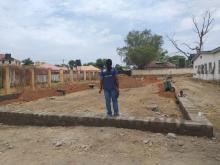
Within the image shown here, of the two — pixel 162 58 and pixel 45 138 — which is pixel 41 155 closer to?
pixel 45 138

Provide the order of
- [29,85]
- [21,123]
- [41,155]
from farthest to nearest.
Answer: [29,85]
[21,123]
[41,155]

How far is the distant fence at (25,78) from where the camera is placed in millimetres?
17109

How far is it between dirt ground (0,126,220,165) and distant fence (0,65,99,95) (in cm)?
1054

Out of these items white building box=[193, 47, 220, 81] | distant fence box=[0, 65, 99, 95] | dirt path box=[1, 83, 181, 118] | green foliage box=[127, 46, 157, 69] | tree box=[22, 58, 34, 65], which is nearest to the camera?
dirt path box=[1, 83, 181, 118]

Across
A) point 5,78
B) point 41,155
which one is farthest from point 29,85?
point 41,155

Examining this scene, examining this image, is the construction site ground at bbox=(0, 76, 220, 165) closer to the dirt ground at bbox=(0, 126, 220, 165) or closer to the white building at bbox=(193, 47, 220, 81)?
the dirt ground at bbox=(0, 126, 220, 165)

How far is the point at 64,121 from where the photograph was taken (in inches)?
304

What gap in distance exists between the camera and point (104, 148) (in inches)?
227

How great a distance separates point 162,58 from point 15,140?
78838 mm

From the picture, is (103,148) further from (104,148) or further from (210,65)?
(210,65)

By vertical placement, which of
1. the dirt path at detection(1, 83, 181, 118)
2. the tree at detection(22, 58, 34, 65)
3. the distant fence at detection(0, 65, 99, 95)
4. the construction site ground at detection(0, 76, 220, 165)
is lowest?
the construction site ground at detection(0, 76, 220, 165)

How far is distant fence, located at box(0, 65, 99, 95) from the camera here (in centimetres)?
1711

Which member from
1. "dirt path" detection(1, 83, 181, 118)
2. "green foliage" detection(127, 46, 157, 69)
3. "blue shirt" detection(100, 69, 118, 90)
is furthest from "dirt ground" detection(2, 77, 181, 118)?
"green foliage" detection(127, 46, 157, 69)

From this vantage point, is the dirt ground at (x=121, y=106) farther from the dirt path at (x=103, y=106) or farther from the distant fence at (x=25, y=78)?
the distant fence at (x=25, y=78)
